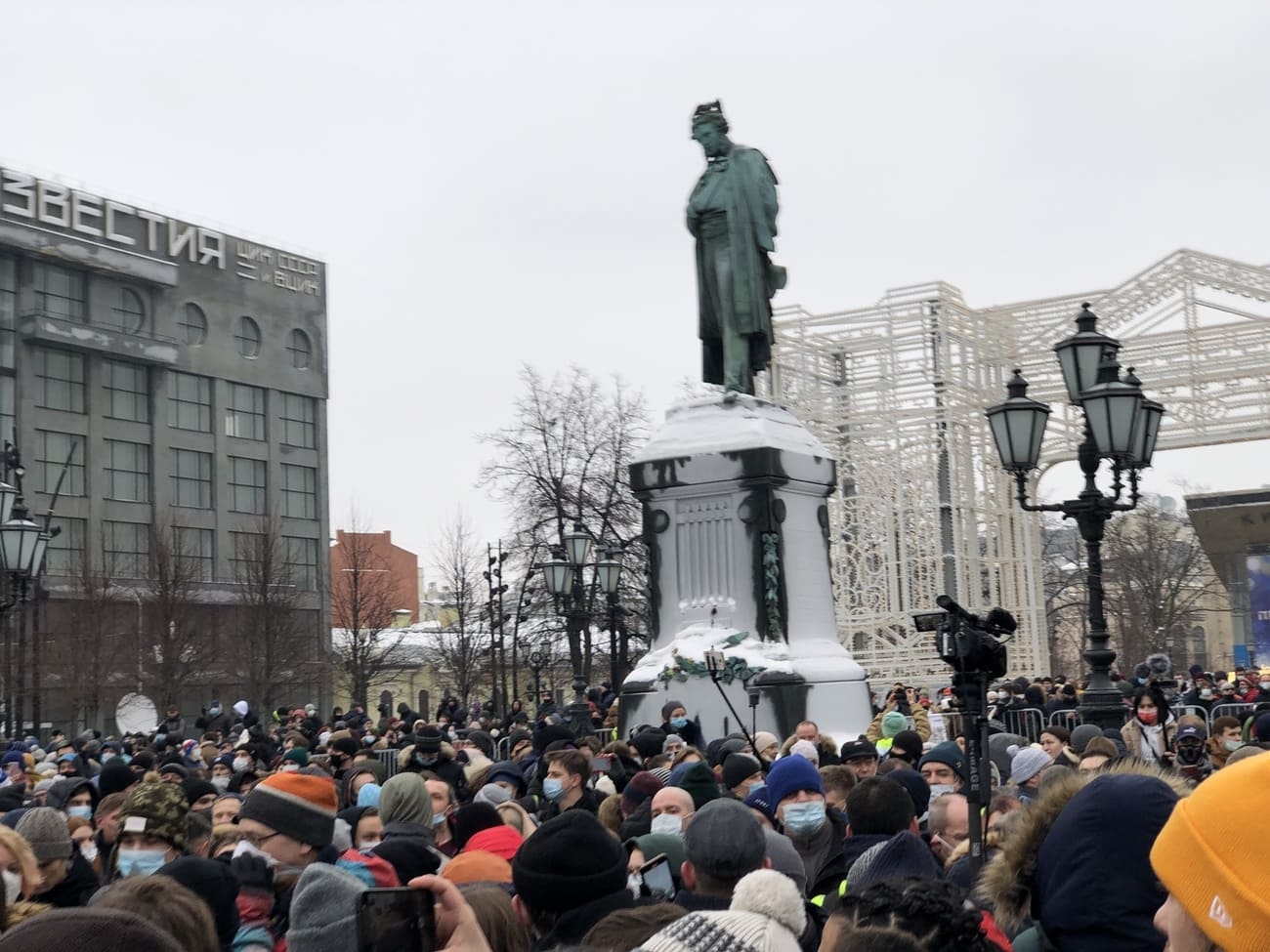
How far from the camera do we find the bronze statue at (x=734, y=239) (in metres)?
19.4

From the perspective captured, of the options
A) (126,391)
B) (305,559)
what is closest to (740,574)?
(126,391)

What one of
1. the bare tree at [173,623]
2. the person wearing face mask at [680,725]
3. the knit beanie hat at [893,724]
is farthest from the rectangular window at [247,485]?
the knit beanie hat at [893,724]

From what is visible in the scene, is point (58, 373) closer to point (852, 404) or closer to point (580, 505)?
point (580, 505)

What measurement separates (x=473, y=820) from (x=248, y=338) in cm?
7359

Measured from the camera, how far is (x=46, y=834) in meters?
6.53

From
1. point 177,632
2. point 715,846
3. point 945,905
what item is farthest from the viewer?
point 177,632

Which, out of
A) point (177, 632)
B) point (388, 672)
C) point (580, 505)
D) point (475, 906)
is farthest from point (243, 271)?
point (475, 906)

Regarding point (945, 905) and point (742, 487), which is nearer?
point (945, 905)

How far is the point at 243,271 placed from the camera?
255 ft

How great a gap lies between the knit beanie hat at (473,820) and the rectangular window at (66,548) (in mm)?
58813

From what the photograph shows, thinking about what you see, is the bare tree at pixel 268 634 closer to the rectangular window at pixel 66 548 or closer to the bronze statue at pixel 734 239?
the rectangular window at pixel 66 548

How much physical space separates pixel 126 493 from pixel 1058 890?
71.4 m

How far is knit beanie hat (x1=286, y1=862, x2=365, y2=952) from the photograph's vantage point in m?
4.02

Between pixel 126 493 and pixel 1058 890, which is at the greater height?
pixel 126 493
